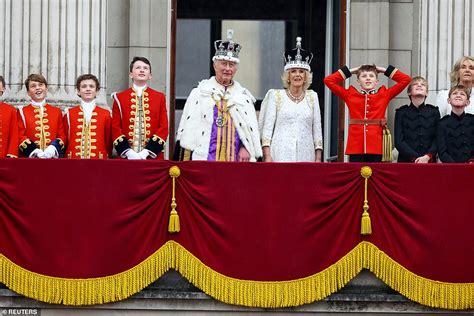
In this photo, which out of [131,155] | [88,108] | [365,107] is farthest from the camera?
[365,107]

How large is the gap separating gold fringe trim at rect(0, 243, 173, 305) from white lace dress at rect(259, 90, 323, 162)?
2293 millimetres

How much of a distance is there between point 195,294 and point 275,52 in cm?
871

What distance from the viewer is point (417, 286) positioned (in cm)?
1578

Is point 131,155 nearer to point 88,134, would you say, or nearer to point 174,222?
point 88,134

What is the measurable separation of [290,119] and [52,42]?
3177mm

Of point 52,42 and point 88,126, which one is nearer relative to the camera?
point 88,126

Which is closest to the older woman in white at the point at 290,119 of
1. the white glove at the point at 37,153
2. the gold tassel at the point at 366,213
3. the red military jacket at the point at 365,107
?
the red military jacket at the point at 365,107

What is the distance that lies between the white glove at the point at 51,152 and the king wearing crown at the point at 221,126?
1303 millimetres

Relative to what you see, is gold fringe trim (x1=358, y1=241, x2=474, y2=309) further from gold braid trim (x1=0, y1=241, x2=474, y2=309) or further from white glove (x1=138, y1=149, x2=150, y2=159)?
white glove (x1=138, y1=149, x2=150, y2=159)

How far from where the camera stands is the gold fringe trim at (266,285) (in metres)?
15.7

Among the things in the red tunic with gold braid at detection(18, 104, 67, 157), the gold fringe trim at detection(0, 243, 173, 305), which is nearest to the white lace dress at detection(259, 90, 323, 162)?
the red tunic with gold braid at detection(18, 104, 67, 157)

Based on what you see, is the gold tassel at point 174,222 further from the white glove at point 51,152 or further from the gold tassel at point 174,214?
the white glove at point 51,152

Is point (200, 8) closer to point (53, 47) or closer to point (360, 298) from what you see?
point (53, 47)

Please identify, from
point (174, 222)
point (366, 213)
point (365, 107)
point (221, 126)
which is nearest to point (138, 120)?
point (221, 126)
